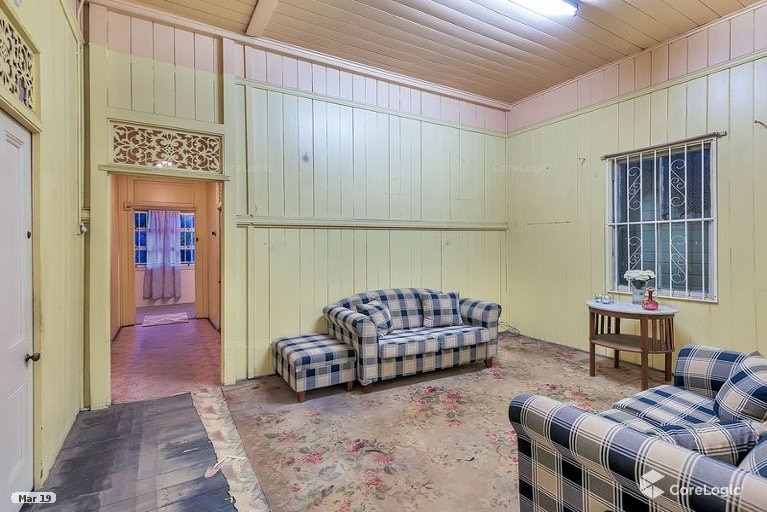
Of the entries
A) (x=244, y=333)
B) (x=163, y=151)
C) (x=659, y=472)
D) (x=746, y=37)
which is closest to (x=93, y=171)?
(x=163, y=151)

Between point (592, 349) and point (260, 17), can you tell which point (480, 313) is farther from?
point (260, 17)

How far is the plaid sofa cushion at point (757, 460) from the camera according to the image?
0.98m

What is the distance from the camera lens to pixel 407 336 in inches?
145

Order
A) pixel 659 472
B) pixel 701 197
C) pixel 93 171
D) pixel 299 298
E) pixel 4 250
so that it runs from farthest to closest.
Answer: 1. pixel 299 298
2. pixel 701 197
3. pixel 93 171
4. pixel 4 250
5. pixel 659 472

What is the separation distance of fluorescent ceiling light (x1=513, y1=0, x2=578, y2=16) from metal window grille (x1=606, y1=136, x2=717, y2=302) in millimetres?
1679

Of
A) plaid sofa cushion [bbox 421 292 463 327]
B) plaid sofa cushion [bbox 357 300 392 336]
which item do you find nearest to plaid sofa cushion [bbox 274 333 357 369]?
plaid sofa cushion [bbox 357 300 392 336]

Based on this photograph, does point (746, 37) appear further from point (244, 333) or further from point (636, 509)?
point (244, 333)

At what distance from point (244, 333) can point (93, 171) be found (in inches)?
71.6

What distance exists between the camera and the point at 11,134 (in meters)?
1.76

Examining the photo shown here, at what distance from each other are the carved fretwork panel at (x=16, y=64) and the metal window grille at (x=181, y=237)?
7162 millimetres

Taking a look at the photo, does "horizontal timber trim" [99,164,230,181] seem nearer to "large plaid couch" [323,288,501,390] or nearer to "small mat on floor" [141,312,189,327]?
"large plaid couch" [323,288,501,390]

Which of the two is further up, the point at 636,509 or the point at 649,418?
the point at 636,509

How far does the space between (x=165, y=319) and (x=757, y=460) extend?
24.7 feet

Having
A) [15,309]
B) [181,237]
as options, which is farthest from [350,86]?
[181,237]
